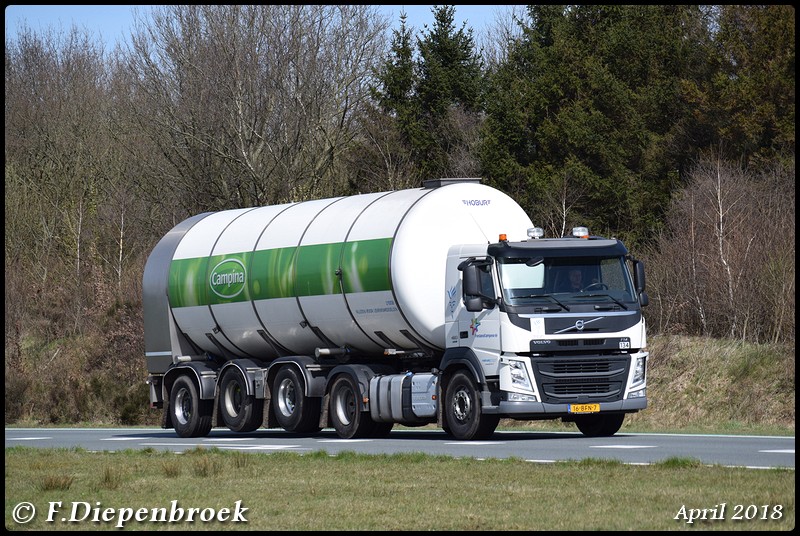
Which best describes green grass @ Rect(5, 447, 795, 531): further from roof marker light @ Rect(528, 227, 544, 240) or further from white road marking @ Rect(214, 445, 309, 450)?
roof marker light @ Rect(528, 227, 544, 240)

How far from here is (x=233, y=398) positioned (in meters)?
26.5

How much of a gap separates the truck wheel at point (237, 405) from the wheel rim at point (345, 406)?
219cm

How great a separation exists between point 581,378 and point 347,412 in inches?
182

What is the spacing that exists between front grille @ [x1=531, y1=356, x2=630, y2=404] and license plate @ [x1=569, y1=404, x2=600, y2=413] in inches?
2.5

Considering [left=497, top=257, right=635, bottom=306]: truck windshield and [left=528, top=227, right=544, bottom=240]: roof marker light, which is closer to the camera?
[left=497, top=257, right=635, bottom=306]: truck windshield

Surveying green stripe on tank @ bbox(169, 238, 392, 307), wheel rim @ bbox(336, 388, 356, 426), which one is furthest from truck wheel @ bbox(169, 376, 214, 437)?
wheel rim @ bbox(336, 388, 356, 426)

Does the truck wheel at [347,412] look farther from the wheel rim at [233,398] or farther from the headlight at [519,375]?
the headlight at [519,375]

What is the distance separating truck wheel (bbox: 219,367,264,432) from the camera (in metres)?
25.8

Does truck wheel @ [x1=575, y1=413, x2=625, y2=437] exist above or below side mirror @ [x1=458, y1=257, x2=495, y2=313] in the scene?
below

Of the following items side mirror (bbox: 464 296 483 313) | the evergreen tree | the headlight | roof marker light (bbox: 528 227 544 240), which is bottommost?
the headlight

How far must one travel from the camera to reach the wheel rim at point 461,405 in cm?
2183

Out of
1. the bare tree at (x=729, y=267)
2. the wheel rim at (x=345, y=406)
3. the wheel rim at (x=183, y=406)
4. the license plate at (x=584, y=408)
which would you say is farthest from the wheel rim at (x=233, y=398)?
the bare tree at (x=729, y=267)

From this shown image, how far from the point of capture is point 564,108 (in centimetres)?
5031

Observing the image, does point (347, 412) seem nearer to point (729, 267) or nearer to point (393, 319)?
point (393, 319)
